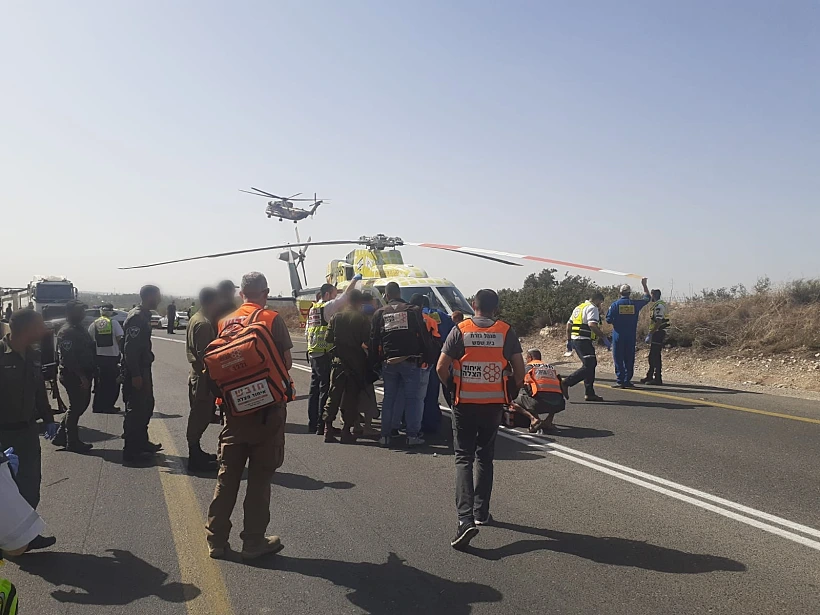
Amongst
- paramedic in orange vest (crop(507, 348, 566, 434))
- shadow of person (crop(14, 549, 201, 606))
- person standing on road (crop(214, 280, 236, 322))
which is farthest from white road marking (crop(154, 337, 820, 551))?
shadow of person (crop(14, 549, 201, 606))

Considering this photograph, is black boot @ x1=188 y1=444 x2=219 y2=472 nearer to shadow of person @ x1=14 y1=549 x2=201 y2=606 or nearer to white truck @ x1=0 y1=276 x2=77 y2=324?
shadow of person @ x1=14 y1=549 x2=201 y2=606

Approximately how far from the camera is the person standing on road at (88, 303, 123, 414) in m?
9.38

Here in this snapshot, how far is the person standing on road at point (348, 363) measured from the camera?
27.1ft

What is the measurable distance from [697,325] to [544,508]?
13695 mm

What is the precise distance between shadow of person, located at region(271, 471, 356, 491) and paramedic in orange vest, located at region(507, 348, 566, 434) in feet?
9.23

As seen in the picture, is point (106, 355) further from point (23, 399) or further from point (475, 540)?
point (475, 540)

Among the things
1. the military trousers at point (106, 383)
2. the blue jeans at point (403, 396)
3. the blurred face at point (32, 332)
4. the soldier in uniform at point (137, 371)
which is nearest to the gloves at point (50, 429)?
the blurred face at point (32, 332)

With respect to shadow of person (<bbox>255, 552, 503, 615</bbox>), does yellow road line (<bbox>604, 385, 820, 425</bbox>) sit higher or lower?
higher

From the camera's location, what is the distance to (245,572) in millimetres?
4379

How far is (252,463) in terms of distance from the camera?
4.70 metres

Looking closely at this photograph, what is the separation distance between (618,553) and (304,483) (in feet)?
10.1

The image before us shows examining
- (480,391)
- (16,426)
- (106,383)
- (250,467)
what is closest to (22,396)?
(16,426)

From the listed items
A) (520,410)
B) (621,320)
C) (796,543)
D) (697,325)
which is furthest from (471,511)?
(697,325)

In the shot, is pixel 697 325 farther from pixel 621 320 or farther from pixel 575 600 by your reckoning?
pixel 575 600
